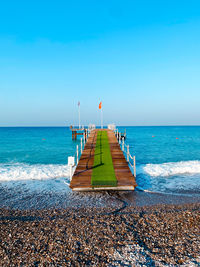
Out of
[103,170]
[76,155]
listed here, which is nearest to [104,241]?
[103,170]

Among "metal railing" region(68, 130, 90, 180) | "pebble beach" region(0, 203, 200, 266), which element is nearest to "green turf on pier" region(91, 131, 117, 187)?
"metal railing" region(68, 130, 90, 180)

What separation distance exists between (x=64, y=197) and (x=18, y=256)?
525cm

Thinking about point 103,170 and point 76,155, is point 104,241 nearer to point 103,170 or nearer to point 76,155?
point 103,170

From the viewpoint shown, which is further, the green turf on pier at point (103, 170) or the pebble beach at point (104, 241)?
the green turf on pier at point (103, 170)

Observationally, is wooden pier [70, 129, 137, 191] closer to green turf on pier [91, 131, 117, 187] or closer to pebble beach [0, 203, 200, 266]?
green turf on pier [91, 131, 117, 187]

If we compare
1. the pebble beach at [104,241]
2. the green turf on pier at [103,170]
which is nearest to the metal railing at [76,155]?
the green turf on pier at [103,170]

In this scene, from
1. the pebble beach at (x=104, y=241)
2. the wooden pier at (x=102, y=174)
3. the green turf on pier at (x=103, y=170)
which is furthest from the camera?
the green turf on pier at (x=103, y=170)

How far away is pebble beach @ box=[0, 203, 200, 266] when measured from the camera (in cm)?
442

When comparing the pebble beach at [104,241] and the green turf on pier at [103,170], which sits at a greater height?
the green turf on pier at [103,170]

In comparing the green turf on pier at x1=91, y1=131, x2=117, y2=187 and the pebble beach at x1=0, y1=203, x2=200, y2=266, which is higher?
the green turf on pier at x1=91, y1=131, x2=117, y2=187

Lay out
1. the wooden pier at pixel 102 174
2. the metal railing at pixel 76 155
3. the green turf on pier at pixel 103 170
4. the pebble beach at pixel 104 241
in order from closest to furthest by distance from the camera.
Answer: the pebble beach at pixel 104 241, the wooden pier at pixel 102 174, the green turf on pier at pixel 103 170, the metal railing at pixel 76 155

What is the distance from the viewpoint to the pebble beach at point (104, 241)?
4422mm

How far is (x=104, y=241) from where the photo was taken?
16.8ft

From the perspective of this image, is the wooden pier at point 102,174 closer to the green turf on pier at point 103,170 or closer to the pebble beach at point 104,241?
the green turf on pier at point 103,170
